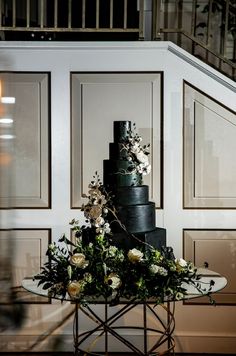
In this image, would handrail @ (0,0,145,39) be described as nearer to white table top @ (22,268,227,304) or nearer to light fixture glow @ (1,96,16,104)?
light fixture glow @ (1,96,16,104)

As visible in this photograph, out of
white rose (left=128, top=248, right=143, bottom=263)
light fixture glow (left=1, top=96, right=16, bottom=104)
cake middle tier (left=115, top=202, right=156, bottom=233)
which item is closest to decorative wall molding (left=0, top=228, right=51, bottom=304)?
light fixture glow (left=1, top=96, right=16, bottom=104)

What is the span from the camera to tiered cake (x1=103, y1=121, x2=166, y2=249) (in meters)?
3.19

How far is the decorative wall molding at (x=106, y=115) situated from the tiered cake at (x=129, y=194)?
2.45 ft

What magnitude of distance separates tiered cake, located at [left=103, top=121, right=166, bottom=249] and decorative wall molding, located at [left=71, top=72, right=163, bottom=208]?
0.75 metres

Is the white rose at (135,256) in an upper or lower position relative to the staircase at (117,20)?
lower

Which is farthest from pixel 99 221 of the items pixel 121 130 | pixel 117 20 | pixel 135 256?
pixel 117 20

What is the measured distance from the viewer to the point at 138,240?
312 cm

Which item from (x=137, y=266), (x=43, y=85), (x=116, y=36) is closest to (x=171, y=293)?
(x=137, y=266)

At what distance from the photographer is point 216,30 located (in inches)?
204

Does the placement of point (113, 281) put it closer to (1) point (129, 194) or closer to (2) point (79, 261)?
(2) point (79, 261)

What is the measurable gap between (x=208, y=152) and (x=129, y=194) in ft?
3.44

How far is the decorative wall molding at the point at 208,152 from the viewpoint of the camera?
4.05 meters

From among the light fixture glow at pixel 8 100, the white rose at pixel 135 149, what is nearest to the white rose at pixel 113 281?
the white rose at pixel 135 149

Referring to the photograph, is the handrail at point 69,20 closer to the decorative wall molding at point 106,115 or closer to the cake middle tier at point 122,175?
the decorative wall molding at point 106,115
